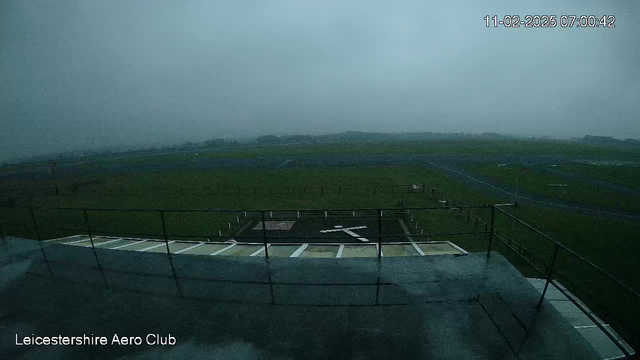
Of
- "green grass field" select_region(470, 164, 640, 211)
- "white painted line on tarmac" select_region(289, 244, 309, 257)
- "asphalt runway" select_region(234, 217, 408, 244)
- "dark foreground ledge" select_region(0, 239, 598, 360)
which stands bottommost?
"green grass field" select_region(470, 164, 640, 211)

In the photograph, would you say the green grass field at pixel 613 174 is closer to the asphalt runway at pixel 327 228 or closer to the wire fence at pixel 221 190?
the wire fence at pixel 221 190

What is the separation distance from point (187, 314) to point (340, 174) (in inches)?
1821

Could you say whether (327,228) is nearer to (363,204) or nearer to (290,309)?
(363,204)

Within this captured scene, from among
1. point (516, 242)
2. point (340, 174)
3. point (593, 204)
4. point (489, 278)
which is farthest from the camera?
point (340, 174)

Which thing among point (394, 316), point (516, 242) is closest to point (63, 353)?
point (394, 316)

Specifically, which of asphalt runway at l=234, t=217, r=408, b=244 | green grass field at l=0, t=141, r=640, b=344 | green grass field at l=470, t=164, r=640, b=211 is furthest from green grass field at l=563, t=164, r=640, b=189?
asphalt runway at l=234, t=217, r=408, b=244

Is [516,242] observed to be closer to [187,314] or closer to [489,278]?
[489,278]

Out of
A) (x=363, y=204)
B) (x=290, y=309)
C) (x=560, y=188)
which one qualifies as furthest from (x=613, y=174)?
(x=290, y=309)

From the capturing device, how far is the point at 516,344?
3.35 meters

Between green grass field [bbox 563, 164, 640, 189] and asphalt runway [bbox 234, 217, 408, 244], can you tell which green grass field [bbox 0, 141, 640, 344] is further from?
asphalt runway [bbox 234, 217, 408, 244]

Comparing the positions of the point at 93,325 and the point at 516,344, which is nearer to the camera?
the point at 516,344

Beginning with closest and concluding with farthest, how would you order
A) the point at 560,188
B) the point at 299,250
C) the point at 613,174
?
the point at 299,250, the point at 560,188, the point at 613,174

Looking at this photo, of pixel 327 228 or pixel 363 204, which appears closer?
pixel 327 228

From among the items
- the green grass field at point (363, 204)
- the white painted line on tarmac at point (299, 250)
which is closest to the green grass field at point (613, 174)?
the green grass field at point (363, 204)
